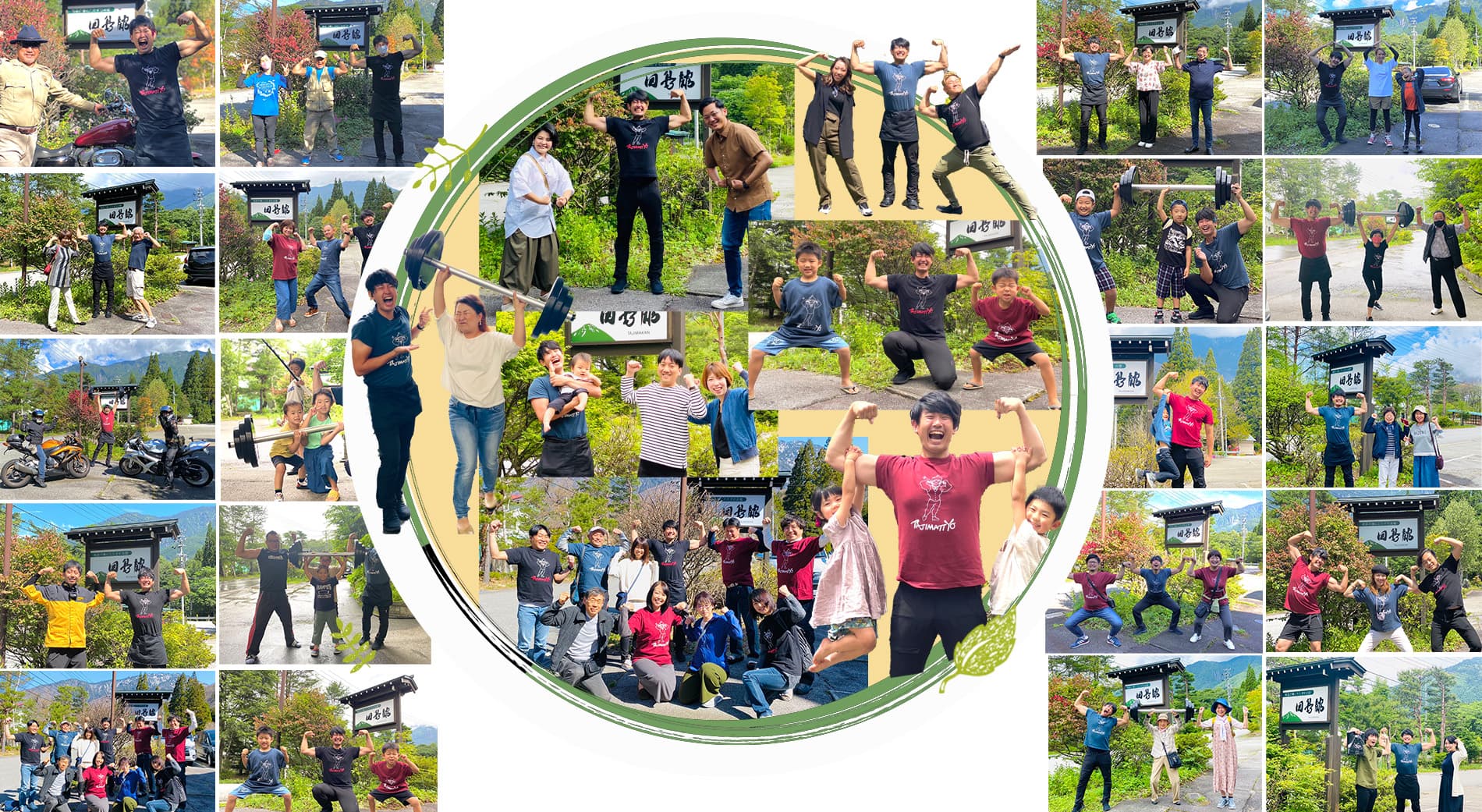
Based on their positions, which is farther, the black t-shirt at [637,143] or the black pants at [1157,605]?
the black pants at [1157,605]

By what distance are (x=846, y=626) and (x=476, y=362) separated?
11.5 feet

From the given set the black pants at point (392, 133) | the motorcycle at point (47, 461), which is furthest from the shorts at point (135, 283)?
the black pants at point (392, 133)

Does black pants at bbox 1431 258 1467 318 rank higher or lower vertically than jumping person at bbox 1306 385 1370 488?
higher

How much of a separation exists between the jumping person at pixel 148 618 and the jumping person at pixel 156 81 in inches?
130

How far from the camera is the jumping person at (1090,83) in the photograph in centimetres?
1153

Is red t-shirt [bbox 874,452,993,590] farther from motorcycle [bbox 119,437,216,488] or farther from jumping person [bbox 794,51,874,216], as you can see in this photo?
motorcycle [bbox 119,437,216,488]

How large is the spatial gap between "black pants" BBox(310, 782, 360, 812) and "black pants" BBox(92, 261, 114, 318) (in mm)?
4142

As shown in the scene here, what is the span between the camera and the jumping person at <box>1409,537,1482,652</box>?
11.6m

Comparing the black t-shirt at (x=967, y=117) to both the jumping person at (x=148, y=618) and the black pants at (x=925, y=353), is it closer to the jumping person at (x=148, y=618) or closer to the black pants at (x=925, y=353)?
the black pants at (x=925, y=353)

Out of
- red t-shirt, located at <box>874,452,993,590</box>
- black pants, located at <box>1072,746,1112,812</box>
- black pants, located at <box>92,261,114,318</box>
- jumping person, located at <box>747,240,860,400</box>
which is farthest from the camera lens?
black pants, located at <box>92,261,114,318</box>

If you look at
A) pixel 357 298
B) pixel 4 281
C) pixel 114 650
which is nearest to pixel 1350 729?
pixel 357 298

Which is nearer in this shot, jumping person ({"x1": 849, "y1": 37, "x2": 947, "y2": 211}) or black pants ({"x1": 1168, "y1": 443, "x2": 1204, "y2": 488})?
jumping person ({"x1": 849, "y1": 37, "x2": 947, "y2": 211})

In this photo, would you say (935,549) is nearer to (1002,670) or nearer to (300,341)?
(1002,670)

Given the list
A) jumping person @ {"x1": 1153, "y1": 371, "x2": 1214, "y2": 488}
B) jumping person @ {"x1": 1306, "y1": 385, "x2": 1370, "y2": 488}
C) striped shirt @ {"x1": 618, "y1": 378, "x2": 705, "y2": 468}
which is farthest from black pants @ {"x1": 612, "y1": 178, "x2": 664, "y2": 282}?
jumping person @ {"x1": 1306, "y1": 385, "x2": 1370, "y2": 488}
